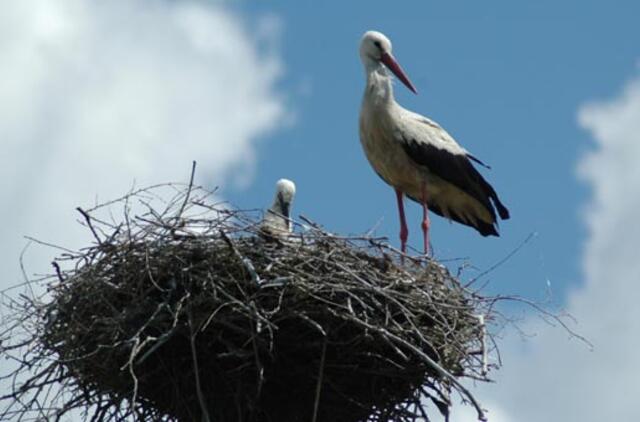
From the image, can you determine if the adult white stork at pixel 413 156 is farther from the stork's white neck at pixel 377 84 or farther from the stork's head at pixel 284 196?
the stork's head at pixel 284 196

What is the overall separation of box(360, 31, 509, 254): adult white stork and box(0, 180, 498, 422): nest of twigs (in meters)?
2.45

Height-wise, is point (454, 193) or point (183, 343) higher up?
point (454, 193)

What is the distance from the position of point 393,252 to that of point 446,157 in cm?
255

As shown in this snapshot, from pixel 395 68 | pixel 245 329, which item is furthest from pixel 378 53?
pixel 245 329

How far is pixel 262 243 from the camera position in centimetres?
1100

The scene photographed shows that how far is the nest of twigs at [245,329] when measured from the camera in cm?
1075

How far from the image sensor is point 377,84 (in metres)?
13.9

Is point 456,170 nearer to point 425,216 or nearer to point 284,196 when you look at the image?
point 425,216

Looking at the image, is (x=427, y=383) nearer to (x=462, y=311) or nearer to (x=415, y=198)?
(x=462, y=311)

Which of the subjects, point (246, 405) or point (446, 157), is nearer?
point (246, 405)

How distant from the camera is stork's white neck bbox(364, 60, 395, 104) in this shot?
45.2 ft

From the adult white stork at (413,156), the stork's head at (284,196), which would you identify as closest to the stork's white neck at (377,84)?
the adult white stork at (413,156)

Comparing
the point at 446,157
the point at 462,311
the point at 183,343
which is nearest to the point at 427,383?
the point at 462,311

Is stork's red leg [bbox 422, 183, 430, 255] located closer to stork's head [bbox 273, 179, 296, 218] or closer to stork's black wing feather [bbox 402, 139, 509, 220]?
stork's black wing feather [bbox 402, 139, 509, 220]
